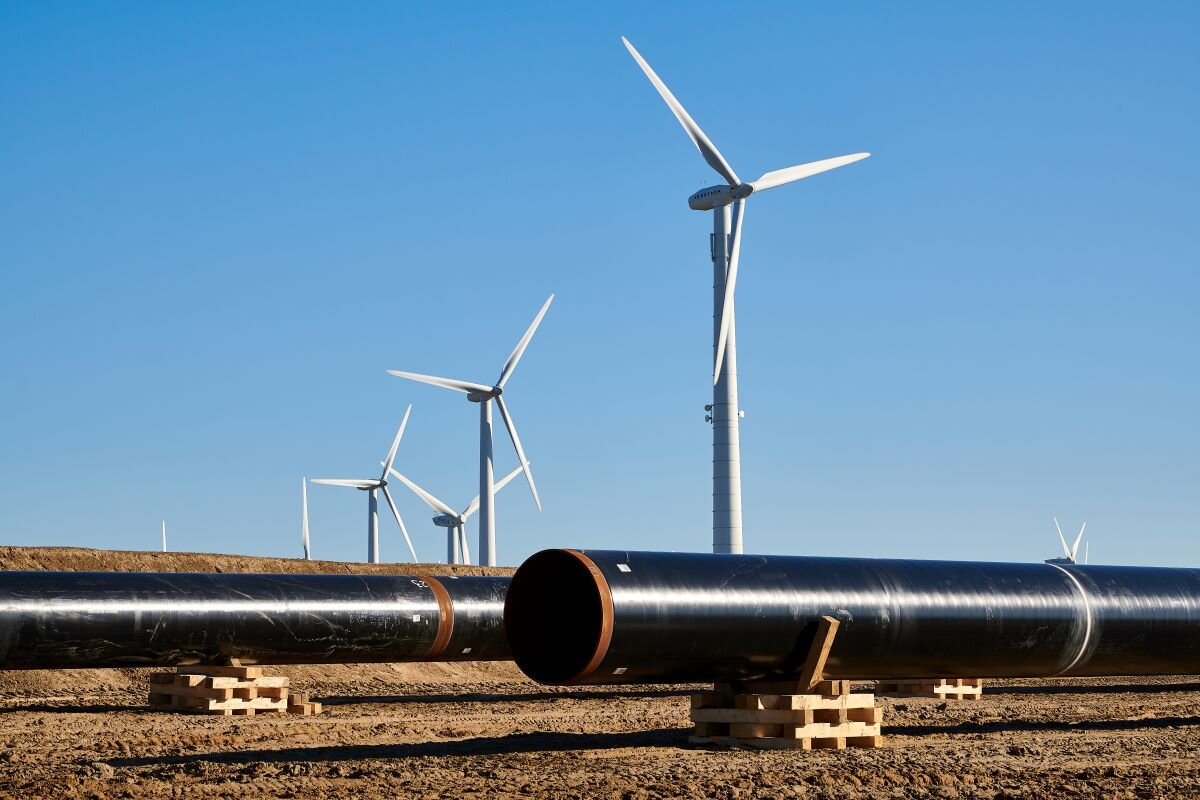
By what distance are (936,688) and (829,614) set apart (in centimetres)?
867

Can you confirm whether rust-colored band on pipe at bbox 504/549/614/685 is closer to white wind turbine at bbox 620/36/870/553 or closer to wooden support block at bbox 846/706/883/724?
wooden support block at bbox 846/706/883/724

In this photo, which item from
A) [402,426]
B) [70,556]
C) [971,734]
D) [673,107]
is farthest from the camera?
[402,426]

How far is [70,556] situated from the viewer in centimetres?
2930

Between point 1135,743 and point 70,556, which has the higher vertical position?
point 70,556

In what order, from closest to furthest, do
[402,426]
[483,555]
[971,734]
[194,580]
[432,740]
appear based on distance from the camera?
1. [432,740]
2. [971,734]
3. [194,580]
4. [483,555]
5. [402,426]

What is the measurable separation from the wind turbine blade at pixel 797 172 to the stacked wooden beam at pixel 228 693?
25.6m

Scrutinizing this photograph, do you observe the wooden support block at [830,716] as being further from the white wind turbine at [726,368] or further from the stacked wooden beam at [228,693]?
the white wind turbine at [726,368]

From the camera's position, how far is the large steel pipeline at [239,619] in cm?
1691

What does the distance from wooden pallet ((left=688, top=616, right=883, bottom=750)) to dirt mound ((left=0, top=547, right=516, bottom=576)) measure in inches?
591

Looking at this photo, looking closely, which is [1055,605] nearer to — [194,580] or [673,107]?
[194,580]

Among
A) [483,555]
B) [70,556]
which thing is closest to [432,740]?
[70,556]

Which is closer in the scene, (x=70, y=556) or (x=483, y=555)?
(x=70, y=556)

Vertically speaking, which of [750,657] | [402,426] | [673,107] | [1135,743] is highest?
[673,107]

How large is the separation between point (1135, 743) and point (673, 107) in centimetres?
2707
